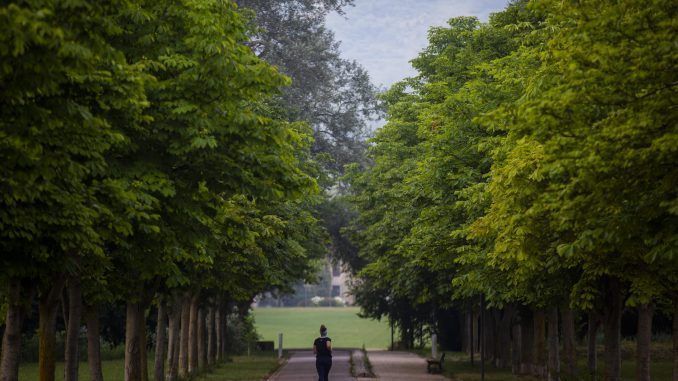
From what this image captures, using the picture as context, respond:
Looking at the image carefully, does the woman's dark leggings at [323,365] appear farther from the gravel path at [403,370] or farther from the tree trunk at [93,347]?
the gravel path at [403,370]

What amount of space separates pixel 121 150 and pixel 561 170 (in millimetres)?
6962

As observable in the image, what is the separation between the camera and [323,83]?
51594mm

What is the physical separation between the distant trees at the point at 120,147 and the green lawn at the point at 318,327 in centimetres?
6995

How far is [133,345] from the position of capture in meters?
24.1

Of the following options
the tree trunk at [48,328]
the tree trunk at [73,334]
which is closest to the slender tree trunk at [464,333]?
the tree trunk at [73,334]

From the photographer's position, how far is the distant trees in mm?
11828

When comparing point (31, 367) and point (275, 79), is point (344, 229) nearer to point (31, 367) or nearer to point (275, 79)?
point (31, 367)

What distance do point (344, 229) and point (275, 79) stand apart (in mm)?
36714

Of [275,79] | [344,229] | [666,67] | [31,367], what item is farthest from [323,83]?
[666,67]

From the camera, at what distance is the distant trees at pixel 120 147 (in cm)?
1183

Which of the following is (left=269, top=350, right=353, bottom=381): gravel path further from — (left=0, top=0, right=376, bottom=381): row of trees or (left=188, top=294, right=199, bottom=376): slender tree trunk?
(left=0, top=0, right=376, bottom=381): row of trees

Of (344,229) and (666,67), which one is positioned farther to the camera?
(344,229)

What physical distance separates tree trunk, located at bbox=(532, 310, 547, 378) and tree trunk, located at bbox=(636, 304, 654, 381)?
21.0 ft

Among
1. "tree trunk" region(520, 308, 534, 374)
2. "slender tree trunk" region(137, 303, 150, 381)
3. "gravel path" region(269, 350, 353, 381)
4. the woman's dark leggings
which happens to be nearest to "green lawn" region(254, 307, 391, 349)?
"gravel path" region(269, 350, 353, 381)
